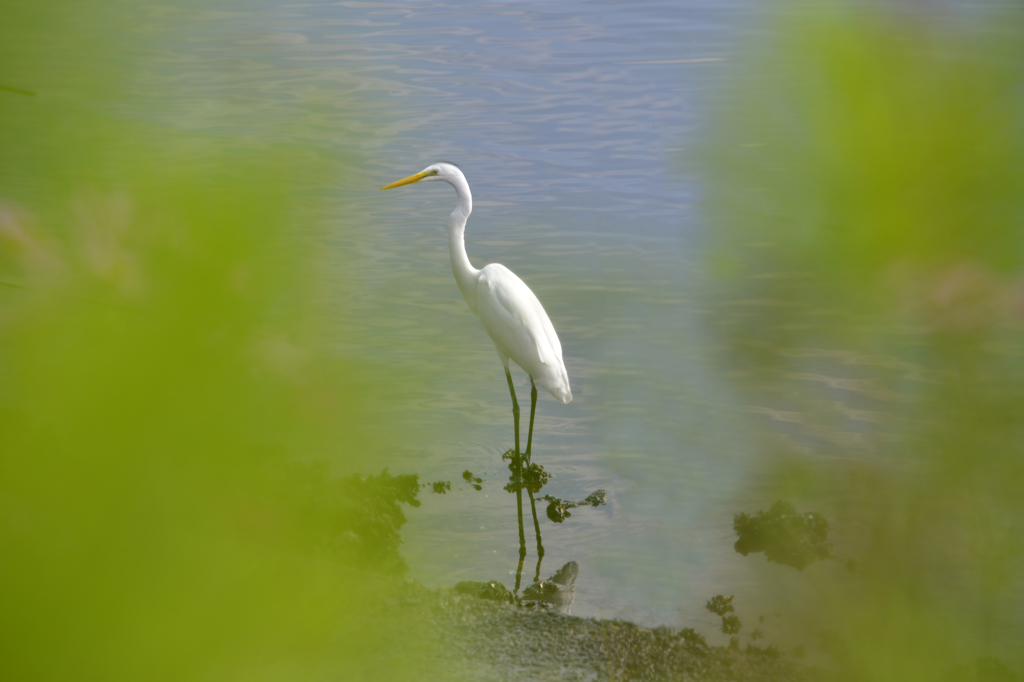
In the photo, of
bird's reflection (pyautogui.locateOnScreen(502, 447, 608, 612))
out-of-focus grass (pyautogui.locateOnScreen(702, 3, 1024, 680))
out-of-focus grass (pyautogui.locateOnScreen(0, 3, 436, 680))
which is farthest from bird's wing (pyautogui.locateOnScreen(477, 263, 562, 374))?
out-of-focus grass (pyautogui.locateOnScreen(0, 3, 436, 680))

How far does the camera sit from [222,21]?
0.53 metres

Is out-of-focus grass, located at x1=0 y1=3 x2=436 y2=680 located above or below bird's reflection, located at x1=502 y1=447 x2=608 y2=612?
below

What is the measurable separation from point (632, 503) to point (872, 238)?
3.07 metres

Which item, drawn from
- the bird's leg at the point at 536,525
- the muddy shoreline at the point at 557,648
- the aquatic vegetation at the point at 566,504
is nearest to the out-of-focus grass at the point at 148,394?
the muddy shoreline at the point at 557,648

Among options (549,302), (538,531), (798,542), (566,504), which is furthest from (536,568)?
(798,542)

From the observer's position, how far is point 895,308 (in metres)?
0.47

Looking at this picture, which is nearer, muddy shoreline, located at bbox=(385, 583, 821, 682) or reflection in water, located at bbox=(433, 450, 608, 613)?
muddy shoreline, located at bbox=(385, 583, 821, 682)

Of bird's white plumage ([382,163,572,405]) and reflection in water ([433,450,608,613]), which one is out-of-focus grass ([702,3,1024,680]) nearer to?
reflection in water ([433,450,608,613])

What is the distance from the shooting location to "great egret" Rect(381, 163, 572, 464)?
3.90m

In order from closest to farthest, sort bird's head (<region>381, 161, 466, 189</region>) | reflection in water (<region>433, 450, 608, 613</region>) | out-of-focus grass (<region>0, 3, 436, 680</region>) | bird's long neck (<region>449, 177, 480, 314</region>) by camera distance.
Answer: out-of-focus grass (<region>0, 3, 436, 680</region>) → reflection in water (<region>433, 450, 608, 613</region>) → bird's head (<region>381, 161, 466, 189</region>) → bird's long neck (<region>449, 177, 480, 314</region>)

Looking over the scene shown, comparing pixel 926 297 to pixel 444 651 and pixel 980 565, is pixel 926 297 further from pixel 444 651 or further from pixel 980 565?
pixel 444 651

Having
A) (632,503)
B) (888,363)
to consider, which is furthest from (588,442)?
(888,363)

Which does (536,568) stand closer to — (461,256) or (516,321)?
(516,321)

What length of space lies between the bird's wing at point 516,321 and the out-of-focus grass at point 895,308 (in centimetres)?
330
